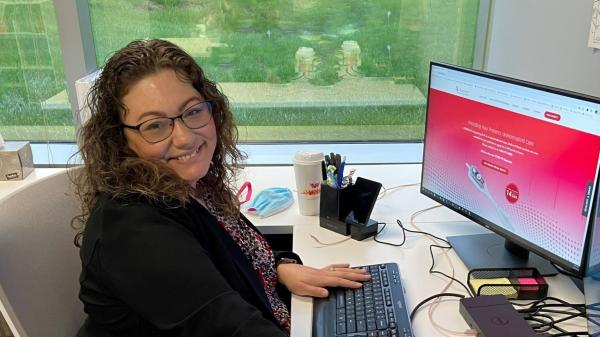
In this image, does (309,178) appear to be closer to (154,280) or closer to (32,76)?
(154,280)

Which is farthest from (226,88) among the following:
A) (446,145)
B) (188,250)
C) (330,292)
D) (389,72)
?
(188,250)

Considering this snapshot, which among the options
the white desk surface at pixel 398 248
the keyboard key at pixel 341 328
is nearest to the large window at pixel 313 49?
the white desk surface at pixel 398 248

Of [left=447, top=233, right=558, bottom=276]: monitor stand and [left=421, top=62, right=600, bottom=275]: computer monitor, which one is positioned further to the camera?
[left=447, top=233, right=558, bottom=276]: monitor stand

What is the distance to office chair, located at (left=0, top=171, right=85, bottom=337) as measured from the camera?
102 centimetres

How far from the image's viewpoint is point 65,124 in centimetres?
232

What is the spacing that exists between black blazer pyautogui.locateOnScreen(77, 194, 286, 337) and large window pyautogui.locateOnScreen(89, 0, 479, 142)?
1369 mm

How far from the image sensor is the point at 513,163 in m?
1.16

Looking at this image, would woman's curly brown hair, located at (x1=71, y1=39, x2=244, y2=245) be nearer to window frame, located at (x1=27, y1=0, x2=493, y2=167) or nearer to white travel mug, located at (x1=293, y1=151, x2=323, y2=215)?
white travel mug, located at (x1=293, y1=151, x2=323, y2=215)

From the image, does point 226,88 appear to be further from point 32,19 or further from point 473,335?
point 473,335

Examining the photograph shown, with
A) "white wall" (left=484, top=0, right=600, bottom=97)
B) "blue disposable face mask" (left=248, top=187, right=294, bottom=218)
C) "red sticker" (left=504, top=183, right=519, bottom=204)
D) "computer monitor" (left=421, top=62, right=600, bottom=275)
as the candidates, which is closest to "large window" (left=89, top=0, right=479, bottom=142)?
"white wall" (left=484, top=0, right=600, bottom=97)

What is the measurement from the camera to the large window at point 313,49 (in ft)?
7.02

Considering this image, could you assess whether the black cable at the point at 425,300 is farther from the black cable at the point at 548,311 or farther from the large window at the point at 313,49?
the large window at the point at 313,49

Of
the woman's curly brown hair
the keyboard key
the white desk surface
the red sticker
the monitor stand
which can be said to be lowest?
the white desk surface

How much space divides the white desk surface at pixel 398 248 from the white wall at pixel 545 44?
553 mm
